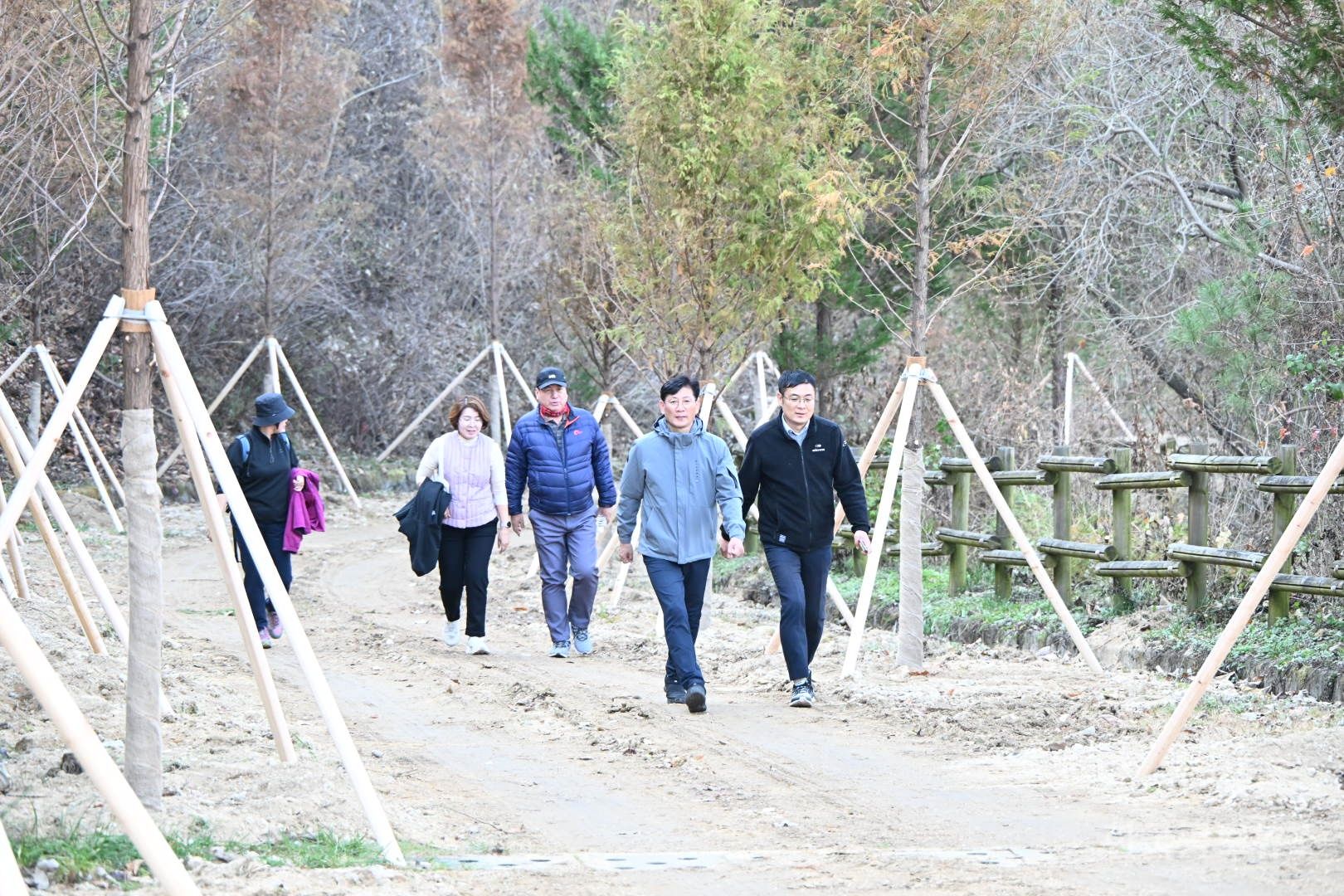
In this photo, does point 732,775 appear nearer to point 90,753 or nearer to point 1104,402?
point 90,753

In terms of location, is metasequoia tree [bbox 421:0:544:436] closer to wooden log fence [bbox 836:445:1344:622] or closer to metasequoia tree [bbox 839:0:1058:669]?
wooden log fence [bbox 836:445:1344:622]

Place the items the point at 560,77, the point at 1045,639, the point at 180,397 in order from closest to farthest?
the point at 180,397 → the point at 1045,639 → the point at 560,77

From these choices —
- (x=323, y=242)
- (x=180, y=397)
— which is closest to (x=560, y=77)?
(x=323, y=242)

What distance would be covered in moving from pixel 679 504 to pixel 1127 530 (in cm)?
355

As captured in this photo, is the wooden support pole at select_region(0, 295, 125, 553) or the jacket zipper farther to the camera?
the jacket zipper

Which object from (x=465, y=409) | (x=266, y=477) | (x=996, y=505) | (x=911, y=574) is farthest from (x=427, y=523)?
(x=996, y=505)

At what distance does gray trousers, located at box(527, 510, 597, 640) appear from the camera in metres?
10.7

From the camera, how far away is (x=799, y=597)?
8.73 m

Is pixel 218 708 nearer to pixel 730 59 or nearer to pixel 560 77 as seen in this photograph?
pixel 730 59

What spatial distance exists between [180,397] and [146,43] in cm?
147

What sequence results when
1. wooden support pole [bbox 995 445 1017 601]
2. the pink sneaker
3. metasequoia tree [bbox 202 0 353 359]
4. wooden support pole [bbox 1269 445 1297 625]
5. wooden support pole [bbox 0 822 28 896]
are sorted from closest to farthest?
1. wooden support pole [bbox 0 822 28 896]
2. wooden support pole [bbox 1269 445 1297 625]
3. the pink sneaker
4. wooden support pole [bbox 995 445 1017 601]
5. metasequoia tree [bbox 202 0 353 359]

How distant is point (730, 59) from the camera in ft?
40.5

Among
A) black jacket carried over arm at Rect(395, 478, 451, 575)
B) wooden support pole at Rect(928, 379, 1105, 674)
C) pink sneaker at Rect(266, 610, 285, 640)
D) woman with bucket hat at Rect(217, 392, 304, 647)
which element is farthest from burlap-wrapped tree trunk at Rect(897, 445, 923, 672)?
pink sneaker at Rect(266, 610, 285, 640)

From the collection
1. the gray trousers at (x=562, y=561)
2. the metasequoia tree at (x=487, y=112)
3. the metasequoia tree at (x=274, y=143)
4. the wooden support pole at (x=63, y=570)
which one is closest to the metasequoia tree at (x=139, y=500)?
the wooden support pole at (x=63, y=570)
